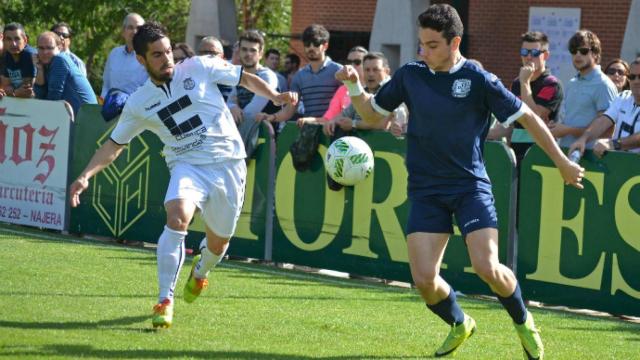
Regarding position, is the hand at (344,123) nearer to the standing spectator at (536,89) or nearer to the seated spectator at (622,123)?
the standing spectator at (536,89)

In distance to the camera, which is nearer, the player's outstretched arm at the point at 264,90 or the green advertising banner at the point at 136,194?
the player's outstretched arm at the point at 264,90

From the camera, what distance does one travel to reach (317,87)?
12727mm

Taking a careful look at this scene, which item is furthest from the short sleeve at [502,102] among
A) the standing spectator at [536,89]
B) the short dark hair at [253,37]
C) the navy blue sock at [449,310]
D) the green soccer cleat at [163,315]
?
the short dark hair at [253,37]

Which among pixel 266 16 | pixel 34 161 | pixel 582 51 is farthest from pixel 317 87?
pixel 266 16

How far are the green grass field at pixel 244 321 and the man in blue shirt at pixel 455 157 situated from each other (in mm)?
690

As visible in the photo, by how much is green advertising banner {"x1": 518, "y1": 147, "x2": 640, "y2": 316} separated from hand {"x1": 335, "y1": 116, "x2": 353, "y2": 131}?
185 cm

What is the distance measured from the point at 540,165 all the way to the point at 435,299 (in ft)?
10.3

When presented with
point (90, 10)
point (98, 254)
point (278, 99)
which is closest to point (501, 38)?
point (90, 10)

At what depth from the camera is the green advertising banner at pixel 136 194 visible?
12.5m

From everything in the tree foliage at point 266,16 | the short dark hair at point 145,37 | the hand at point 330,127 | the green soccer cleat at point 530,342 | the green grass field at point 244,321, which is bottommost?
the green grass field at point 244,321

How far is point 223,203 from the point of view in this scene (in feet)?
28.7

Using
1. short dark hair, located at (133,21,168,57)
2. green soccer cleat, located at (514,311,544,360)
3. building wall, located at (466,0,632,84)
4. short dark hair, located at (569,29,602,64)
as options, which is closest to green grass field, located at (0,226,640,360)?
green soccer cleat, located at (514,311,544,360)

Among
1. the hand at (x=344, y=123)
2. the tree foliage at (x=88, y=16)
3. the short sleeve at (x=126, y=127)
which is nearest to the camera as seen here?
the short sleeve at (x=126, y=127)

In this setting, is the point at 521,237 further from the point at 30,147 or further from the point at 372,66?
the point at 30,147
